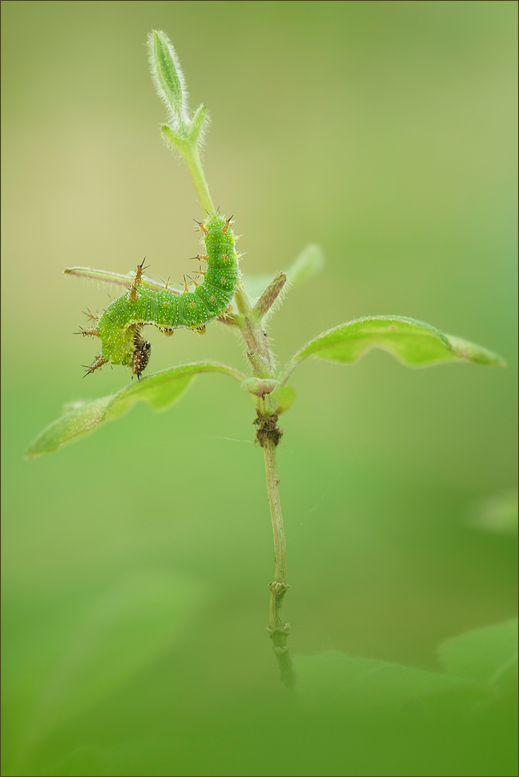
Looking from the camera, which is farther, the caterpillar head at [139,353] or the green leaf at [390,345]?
the caterpillar head at [139,353]

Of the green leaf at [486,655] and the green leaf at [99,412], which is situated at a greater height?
the green leaf at [99,412]

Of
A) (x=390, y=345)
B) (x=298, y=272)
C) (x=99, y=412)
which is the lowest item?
(x=99, y=412)

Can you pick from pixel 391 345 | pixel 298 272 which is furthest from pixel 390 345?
pixel 298 272

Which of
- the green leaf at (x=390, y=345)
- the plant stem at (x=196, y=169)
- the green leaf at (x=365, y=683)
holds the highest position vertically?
the plant stem at (x=196, y=169)

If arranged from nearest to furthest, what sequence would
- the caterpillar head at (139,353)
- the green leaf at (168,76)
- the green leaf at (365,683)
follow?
1. the green leaf at (365,683)
2. the green leaf at (168,76)
3. the caterpillar head at (139,353)

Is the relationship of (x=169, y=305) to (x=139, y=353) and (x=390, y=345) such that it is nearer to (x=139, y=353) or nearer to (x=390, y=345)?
(x=139, y=353)

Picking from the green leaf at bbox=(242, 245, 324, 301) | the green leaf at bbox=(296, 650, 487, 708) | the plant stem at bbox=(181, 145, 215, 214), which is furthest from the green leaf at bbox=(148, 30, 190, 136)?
the green leaf at bbox=(296, 650, 487, 708)

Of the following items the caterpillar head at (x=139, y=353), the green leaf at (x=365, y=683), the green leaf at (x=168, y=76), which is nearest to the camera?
the green leaf at (x=365, y=683)

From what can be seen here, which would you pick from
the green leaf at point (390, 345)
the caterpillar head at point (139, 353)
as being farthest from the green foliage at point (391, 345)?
the caterpillar head at point (139, 353)

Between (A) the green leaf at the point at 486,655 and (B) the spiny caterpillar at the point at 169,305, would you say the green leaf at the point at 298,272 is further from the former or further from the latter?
(A) the green leaf at the point at 486,655
